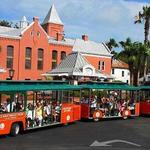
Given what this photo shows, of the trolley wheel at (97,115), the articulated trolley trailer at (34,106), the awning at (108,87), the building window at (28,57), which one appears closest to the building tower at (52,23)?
Result: the building window at (28,57)

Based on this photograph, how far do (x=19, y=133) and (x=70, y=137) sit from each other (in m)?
2.45

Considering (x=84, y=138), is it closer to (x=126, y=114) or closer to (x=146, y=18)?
(x=126, y=114)

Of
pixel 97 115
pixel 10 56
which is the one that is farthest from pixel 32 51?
pixel 97 115

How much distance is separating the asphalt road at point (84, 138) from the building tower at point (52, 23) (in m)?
58.6

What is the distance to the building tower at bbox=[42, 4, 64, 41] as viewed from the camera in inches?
3292

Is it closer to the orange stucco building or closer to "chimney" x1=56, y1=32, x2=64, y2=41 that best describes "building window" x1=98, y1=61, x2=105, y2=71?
the orange stucco building

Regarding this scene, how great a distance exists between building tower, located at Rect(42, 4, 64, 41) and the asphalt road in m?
58.6

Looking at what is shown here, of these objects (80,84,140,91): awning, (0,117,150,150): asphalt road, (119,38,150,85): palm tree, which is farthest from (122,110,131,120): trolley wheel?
(119,38,150,85): palm tree

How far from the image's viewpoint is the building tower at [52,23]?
83625mm

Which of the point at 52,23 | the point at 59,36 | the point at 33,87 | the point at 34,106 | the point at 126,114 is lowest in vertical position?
the point at 126,114

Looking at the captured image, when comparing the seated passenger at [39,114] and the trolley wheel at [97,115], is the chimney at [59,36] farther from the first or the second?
the seated passenger at [39,114]

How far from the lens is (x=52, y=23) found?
84.0 metres

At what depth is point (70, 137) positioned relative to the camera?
20.2 metres

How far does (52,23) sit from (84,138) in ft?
214
